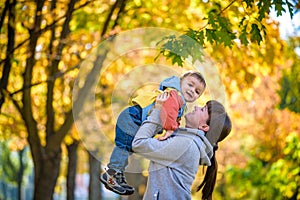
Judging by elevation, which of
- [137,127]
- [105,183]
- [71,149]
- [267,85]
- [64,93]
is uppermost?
[267,85]

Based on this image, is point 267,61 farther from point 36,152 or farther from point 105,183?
point 105,183

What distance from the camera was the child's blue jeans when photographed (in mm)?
4453

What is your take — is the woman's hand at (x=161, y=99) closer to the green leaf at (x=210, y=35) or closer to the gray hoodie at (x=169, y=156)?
the gray hoodie at (x=169, y=156)

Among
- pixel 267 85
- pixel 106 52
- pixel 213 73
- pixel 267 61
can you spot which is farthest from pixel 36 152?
pixel 267 85

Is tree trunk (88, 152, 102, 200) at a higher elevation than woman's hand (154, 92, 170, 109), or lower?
higher

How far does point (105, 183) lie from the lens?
4.57 metres

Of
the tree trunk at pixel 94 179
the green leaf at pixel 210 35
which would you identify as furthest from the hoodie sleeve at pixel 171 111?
the tree trunk at pixel 94 179

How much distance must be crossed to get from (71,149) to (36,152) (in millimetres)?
4304

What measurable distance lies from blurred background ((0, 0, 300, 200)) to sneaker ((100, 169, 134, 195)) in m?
0.13

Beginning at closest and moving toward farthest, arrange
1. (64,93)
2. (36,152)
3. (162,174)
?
(162,174) < (36,152) < (64,93)

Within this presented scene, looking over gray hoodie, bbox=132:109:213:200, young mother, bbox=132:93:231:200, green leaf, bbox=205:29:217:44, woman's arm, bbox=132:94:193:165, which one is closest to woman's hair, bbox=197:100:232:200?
young mother, bbox=132:93:231:200

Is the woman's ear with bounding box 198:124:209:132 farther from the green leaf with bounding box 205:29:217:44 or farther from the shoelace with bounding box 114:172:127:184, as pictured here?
the green leaf with bounding box 205:29:217:44

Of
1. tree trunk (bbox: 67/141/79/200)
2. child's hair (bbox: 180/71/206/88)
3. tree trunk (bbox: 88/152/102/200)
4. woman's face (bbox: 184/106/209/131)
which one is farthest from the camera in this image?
tree trunk (bbox: 88/152/102/200)

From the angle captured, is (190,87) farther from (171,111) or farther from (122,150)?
(122,150)
